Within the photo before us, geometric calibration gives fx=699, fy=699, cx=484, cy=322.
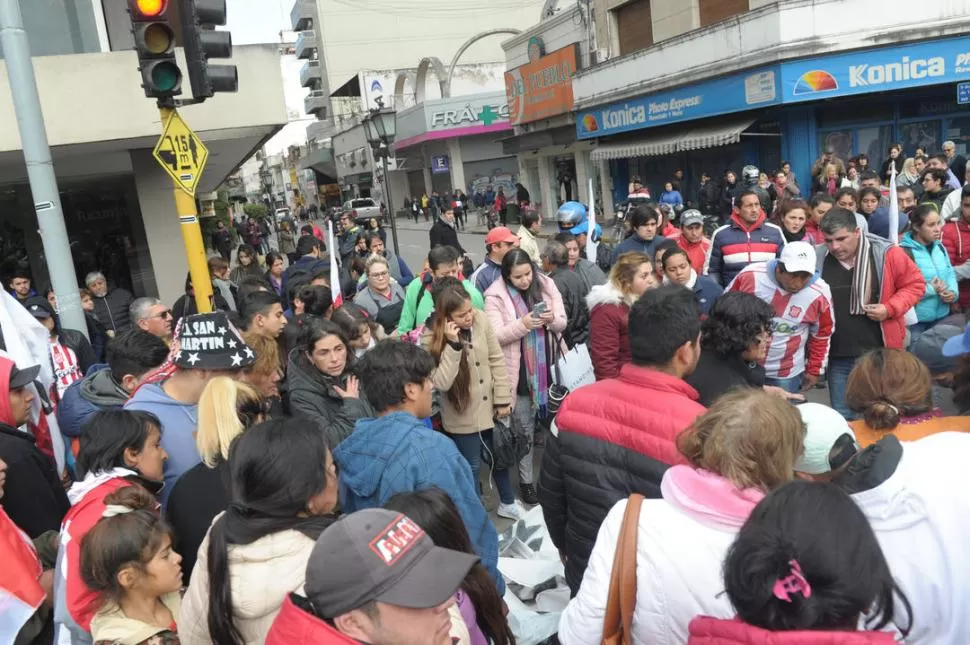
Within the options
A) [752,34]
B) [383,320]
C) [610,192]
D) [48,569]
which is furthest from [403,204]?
[48,569]

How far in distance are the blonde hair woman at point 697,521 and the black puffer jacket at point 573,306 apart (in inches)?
143

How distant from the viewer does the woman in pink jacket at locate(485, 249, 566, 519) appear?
16.0 feet

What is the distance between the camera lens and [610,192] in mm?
26609

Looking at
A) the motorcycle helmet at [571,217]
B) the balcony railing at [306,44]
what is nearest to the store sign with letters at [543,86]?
the motorcycle helmet at [571,217]

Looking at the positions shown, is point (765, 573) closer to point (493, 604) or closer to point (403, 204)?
point (493, 604)

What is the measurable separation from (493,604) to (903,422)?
1.64 meters

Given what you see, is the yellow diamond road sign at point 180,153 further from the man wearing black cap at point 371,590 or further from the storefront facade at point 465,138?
the storefront facade at point 465,138

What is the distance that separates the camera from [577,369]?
4.66m

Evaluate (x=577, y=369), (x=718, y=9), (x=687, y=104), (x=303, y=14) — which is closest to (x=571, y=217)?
(x=577, y=369)

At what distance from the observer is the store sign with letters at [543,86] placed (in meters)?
25.6

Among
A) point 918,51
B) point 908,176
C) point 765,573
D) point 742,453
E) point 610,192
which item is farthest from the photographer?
point 610,192

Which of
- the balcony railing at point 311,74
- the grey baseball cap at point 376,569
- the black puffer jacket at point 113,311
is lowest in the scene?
the grey baseball cap at point 376,569

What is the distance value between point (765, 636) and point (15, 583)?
2.54 meters

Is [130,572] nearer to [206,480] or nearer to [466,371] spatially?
[206,480]
